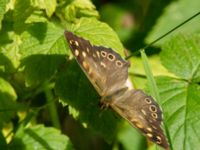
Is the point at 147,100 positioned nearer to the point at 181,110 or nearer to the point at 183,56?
the point at 181,110

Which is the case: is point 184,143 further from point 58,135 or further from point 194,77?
point 58,135

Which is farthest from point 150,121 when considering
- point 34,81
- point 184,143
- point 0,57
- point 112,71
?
point 0,57

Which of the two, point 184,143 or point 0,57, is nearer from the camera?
point 184,143

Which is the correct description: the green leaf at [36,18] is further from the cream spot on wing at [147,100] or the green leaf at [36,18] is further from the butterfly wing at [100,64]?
the cream spot on wing at [147,100]

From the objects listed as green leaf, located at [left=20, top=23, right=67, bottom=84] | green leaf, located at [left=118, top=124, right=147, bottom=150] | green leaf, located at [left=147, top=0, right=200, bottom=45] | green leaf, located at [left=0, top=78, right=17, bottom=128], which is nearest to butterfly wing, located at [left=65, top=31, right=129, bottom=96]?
green leaf, located at [left=20, top=23, right=67, bottom=84]

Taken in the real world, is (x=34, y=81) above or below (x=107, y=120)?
above

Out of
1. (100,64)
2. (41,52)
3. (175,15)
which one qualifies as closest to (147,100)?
(100,64)

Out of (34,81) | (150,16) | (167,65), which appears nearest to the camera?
(34,81)
